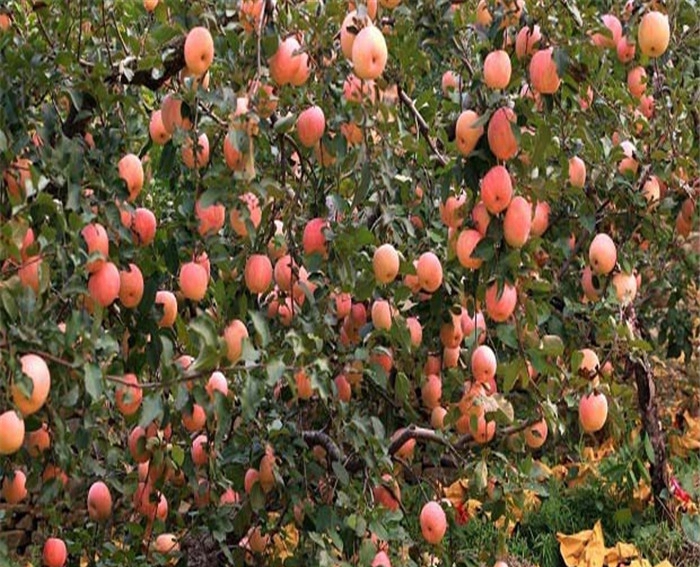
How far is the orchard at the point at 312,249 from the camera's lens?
5.75 feet

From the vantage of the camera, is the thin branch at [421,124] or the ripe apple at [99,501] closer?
the thin branch at [421,124]

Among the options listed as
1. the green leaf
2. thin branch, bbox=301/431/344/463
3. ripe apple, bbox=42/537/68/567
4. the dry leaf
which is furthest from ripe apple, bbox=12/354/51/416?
the dry leaf

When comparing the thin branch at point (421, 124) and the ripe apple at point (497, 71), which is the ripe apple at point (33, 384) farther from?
the thin branch at point (421, 124)

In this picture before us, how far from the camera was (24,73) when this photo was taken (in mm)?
2008

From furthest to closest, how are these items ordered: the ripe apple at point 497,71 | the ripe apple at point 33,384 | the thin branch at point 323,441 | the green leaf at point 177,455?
the thin branch at point 323,441 < the green leaf at point 177,455 < the ripe apple at point 497,71 < the ripe apple at point 33,384

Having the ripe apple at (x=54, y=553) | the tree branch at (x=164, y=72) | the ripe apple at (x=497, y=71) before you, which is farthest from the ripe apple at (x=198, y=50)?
the ripe apple at (x=54, y=553)

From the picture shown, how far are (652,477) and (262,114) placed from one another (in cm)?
209

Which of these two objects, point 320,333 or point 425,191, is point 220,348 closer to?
point 320,333

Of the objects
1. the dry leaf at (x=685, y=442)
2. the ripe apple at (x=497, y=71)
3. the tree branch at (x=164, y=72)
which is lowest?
the dry leaf at (x=685, y=442)

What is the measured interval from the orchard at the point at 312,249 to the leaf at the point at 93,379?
0.11ft

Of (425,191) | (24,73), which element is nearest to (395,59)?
(425,191)

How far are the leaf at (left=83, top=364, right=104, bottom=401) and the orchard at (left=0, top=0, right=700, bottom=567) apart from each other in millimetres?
34

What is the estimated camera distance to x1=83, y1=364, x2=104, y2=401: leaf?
1588 millimetres

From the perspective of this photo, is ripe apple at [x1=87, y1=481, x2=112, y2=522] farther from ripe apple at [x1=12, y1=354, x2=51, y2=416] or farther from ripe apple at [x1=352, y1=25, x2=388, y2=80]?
ripe apple at [x1=352, y1=25, x2=388, y2=80]
